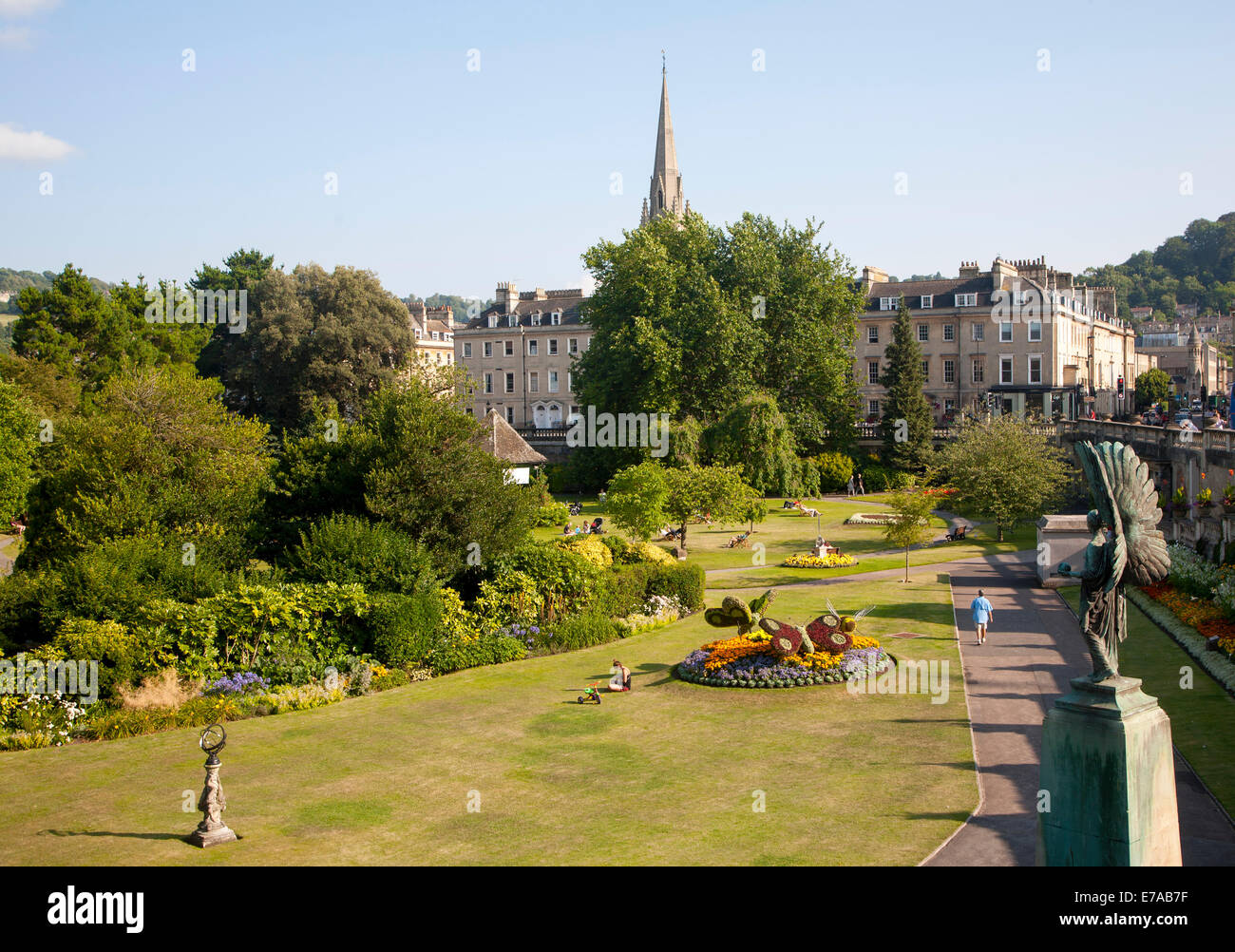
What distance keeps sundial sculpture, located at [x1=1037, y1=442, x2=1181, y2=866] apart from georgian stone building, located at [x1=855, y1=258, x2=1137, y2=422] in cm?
→ 6929

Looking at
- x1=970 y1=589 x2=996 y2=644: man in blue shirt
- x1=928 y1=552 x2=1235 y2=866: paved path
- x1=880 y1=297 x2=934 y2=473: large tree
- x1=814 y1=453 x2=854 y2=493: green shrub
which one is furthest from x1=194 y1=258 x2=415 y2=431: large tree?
x1=970 y1=589 x2=996 y2=644: man in blue shirt

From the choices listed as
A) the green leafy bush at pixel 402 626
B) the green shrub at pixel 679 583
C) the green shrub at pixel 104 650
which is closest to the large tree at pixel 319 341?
the green shrub at pixel 679 583

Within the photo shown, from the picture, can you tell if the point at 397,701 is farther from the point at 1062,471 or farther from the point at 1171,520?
the point at 1062,471

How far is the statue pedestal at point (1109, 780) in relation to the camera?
10.7 meters

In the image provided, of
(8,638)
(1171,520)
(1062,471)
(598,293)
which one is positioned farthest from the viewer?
(598,293)

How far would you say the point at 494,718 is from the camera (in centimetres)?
2347

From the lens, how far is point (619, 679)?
2558 centimetres

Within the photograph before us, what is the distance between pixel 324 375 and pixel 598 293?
1965cm

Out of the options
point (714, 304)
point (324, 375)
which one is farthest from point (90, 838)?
point (324, 375)

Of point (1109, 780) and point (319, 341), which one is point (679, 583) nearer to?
point (1109, 780)

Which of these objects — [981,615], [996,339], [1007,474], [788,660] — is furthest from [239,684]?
[996,339]
